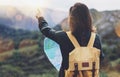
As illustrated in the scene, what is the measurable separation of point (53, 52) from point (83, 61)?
0.26m

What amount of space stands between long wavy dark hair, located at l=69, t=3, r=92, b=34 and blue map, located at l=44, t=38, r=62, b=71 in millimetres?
192

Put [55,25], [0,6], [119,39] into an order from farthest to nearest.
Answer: [119,39], [0,6], [55,25]

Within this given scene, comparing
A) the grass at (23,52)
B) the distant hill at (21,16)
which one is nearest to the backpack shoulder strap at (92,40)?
the distant hill at (21,16)

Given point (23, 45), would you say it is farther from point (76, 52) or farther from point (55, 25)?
point (76, 52)

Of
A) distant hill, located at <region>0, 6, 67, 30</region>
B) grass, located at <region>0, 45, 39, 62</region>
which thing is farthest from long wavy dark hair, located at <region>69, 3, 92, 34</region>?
grass, located at <region>0, 45, 39, 62</region>

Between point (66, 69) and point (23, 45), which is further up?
point (66, 69)

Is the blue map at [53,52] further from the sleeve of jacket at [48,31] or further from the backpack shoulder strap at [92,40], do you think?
the backpack shoulder strap at [92,40]

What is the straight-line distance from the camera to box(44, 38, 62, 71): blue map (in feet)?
13.3

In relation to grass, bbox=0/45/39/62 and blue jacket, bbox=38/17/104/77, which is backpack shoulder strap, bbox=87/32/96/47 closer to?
blue jacket, bbox=38/17/104/77

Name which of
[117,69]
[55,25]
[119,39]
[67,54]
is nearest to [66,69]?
[67,54]

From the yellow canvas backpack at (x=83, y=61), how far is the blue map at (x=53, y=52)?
0.40 feet

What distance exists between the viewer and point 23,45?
1352cm

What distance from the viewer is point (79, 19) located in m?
4.10

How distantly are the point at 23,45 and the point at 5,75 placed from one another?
4.00 feet
